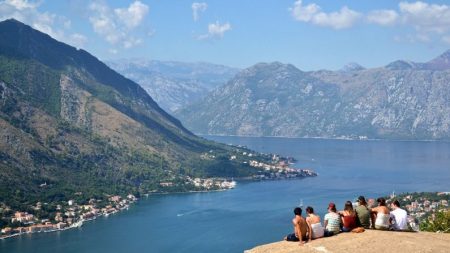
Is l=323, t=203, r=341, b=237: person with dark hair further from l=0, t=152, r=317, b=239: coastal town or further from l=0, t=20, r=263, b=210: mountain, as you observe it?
l=0, t=20, r=263, b=210: mountain

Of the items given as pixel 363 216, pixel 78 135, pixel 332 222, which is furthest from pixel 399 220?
pixel 78 135

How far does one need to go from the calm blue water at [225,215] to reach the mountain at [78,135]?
1273 centimetres

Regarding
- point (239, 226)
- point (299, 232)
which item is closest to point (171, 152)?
point (239, 226)

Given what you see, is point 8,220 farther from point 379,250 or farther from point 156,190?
point 379,250

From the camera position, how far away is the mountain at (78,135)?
4262 inches

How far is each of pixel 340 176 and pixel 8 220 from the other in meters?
77.7

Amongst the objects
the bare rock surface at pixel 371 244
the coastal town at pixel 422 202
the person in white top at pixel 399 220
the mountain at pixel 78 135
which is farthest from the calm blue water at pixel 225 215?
the bare rock surface at pixel 371 244

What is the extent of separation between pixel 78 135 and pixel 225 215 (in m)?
50.6

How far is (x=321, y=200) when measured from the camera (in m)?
102

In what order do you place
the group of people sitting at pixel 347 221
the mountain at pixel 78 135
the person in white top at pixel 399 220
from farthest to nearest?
1. the mountain at pixel 78 135
2. the person in white top at pixel 399 220
3. the group of people sitting at pixel 347 221

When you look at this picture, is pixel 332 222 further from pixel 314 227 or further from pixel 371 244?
pixel 371 244

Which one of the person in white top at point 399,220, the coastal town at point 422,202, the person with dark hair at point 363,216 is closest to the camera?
the person with dark hair at point 363,216

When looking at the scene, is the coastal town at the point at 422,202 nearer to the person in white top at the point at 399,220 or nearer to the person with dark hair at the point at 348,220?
the person in white top at the point at 399,220

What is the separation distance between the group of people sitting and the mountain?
79919 mm
